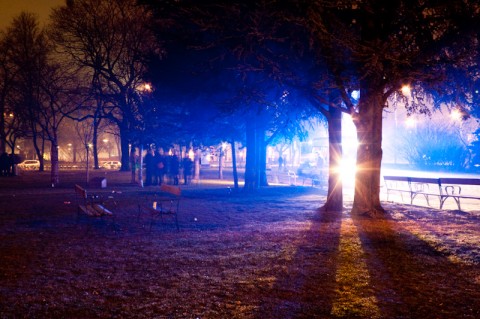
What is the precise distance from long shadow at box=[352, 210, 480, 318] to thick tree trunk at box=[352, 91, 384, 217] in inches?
147

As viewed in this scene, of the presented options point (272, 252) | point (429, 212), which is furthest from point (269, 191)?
point (272, 252)

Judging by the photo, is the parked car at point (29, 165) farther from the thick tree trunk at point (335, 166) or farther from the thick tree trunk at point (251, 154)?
the thick tree trunk at point (335, 166)

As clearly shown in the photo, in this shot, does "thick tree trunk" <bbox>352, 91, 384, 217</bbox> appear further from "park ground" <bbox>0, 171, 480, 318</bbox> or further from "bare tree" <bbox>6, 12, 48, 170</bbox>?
"bare tree" <bbox>6, 12, 48, 170</bbox>

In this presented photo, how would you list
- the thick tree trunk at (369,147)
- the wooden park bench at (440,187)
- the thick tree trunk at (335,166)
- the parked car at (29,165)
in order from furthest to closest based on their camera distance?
the parked car at (29,165) → the thick tree trunk at (335,166) → the wooden park bench at (440,187) → the thick tree trunk at (369,147)

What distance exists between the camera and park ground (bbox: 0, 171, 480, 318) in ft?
18.2

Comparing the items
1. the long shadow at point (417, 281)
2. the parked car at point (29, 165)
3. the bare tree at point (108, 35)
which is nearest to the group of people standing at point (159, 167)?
the bare tree at point (108, 35)

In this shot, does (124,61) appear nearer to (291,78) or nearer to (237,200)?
(237,200)

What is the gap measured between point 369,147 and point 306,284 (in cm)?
803

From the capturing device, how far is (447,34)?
12719mm

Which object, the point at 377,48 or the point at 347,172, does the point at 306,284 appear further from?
the point at 347,172

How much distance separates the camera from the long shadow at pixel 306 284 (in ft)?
17.7

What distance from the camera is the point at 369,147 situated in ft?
44.9

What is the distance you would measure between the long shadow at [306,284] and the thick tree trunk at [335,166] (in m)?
5.09

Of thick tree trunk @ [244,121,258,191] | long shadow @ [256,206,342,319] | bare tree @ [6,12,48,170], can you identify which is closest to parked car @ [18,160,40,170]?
bare tree @ [6,12,48,170]
